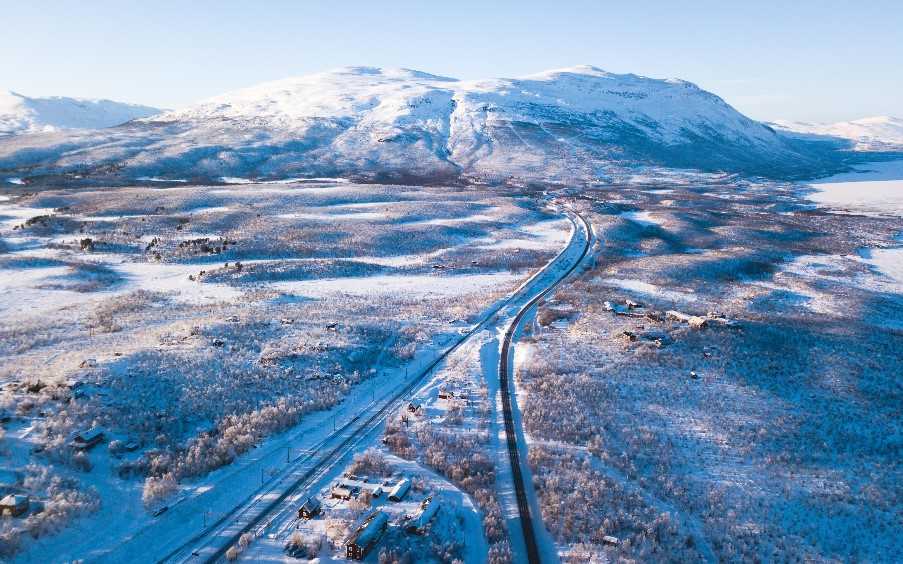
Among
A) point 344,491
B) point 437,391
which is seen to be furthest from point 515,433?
point 344,491

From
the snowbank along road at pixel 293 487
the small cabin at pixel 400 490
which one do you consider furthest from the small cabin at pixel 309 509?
the small cabin at pixel 400 490

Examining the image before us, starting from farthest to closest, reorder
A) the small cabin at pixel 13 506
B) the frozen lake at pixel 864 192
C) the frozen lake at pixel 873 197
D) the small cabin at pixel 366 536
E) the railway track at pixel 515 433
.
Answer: the frozen lake at pixel 864 192 → the frozen lake at pixel 873 197 → the railway track at pixel 515 433 → the small cabin at pixel 13 506 → the small cabin at pixel 366 536

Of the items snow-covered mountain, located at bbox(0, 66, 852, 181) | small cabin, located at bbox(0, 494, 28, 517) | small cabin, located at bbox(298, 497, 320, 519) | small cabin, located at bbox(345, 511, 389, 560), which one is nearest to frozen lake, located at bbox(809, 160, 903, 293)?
snow-covered mountain, located at bbox(0, 66, 852, 181)

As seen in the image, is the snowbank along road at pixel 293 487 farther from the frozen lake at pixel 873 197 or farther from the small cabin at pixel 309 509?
the frozen lake at pixel 873 197

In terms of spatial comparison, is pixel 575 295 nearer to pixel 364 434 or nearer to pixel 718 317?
pixel 718 317

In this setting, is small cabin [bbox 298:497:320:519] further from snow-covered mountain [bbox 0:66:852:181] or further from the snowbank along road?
snow-covered mountain [bbox 0:66:852:181]

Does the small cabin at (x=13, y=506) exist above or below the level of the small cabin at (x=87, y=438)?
below
